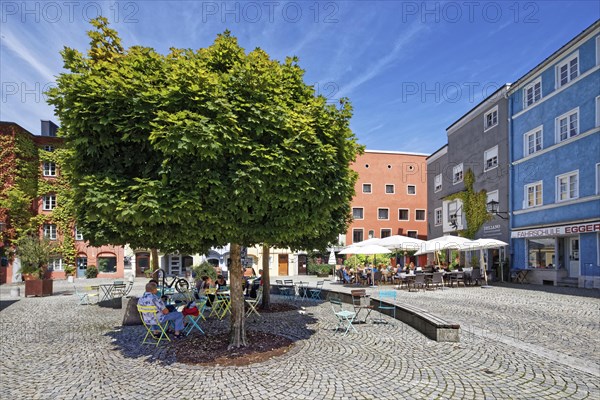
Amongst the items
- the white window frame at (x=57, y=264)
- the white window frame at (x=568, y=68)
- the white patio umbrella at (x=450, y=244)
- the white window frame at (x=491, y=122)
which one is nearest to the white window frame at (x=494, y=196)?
the white window frame at (x=491, y=122)

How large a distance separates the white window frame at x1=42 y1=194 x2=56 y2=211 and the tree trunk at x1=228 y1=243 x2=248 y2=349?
3607 cm

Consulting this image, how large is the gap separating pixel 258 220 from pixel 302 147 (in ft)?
5.14

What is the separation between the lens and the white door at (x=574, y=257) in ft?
72.1

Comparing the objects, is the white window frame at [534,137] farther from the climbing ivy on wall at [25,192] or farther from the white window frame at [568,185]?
the climbing ivy on wall at [25,192]

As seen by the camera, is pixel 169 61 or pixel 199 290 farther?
pixel 199 290

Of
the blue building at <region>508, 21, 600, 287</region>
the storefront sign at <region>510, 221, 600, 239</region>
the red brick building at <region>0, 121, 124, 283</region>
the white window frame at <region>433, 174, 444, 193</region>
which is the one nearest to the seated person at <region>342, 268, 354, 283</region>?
the blue building at <region>508, 21, 600, 287</region>

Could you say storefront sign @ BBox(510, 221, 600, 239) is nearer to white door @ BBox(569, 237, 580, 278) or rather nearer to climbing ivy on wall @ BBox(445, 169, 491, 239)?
white door @ BBox(569, 237, 580, 278)

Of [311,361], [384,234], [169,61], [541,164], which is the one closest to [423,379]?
[311,361]

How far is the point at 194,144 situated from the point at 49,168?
38635 mm

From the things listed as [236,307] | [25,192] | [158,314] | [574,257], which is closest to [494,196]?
[574,257]

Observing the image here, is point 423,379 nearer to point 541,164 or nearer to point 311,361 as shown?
point 311,361

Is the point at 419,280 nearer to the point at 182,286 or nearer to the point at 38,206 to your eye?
the point at 182,286

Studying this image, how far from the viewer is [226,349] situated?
8.22 meters

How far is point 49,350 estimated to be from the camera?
8789 millimetres
